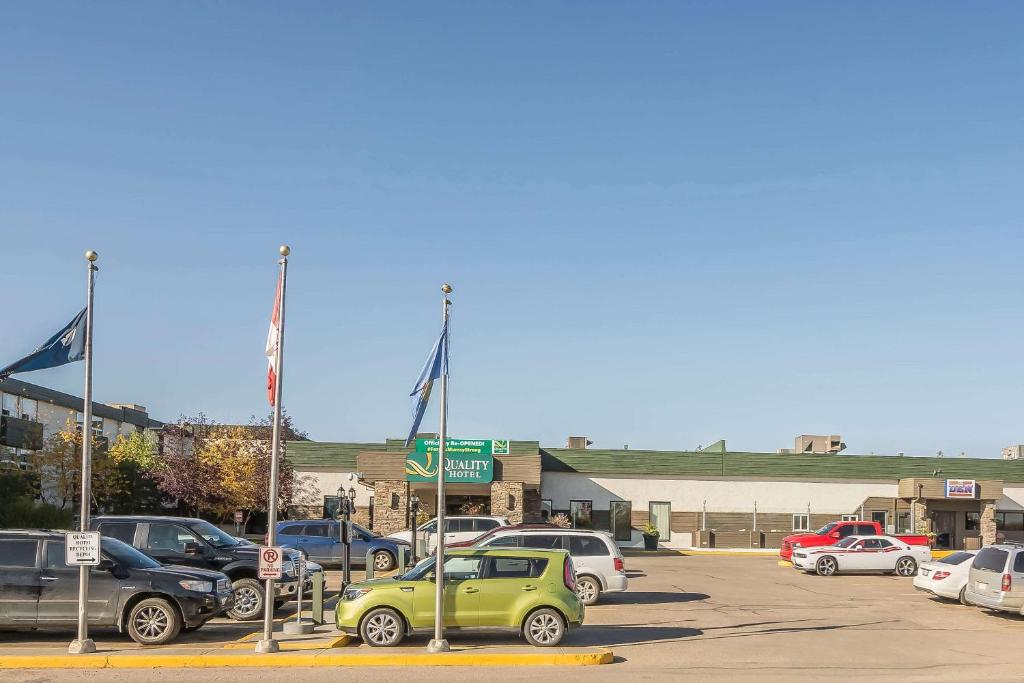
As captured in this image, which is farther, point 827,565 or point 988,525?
point 988,525

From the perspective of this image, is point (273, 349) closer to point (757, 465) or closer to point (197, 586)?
point (197, 586)

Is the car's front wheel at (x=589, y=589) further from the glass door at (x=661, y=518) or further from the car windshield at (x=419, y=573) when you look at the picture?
the glass door at (x=661, y=518)

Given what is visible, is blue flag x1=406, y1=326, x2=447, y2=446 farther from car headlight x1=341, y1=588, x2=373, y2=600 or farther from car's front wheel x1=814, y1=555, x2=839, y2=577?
car's front wheel x1=814, y1=555, x2=839, y2=577

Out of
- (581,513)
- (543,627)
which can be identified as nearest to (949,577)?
(543,627)

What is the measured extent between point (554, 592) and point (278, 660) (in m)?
4.56

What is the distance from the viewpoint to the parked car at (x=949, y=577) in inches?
1046

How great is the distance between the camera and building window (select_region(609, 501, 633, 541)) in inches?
2013

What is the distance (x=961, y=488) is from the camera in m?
50.5

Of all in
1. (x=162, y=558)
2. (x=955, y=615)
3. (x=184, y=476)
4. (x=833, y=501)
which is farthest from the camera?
(x=833, y=501)

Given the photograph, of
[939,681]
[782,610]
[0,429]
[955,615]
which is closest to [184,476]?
[0,429]

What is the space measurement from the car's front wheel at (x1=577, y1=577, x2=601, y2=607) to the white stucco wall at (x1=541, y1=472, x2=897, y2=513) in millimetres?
25662

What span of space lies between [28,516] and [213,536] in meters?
18.7

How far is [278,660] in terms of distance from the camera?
1664 centimetres

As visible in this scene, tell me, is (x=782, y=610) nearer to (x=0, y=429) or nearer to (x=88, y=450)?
(x=88, y=450)
